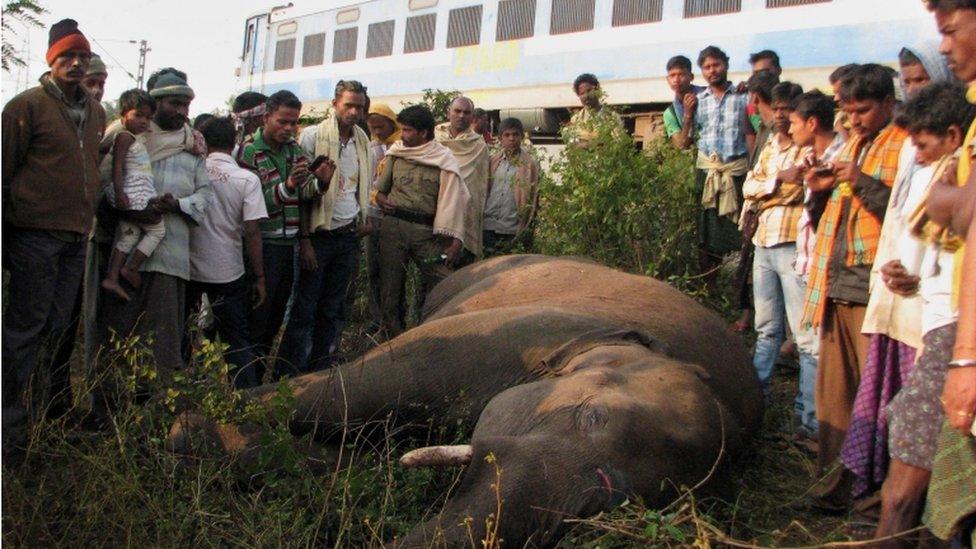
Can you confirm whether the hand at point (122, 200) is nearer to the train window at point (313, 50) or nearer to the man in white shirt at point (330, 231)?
the man in white shirt at point (330, 231)

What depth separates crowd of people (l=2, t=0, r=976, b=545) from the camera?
3.90 meters

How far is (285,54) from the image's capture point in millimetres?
29656

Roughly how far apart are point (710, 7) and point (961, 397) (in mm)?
15067

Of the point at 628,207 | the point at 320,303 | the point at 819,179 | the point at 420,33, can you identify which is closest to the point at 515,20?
the point at 420,33

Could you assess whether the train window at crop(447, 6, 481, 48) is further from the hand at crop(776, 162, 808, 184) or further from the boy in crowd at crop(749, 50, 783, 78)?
the hand at crop(776, 162, 808, 184)

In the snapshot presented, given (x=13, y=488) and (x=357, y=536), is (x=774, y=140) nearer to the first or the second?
(x=357, y=536)

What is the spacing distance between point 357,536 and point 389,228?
4.46 meters

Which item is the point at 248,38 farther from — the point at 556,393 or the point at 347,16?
the point at 556,393

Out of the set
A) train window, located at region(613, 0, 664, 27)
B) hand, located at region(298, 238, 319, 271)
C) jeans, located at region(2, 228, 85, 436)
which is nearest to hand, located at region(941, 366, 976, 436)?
jeans, located at region(2, 228, 85, 436)

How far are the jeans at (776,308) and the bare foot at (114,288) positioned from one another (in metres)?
3.54

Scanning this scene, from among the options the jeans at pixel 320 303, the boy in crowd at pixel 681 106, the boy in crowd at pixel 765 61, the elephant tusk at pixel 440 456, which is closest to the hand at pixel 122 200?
the jeans at pixel 320 303

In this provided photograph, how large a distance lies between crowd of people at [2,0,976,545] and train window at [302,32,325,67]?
1968 centimetres

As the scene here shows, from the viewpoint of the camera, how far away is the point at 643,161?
8539 mm

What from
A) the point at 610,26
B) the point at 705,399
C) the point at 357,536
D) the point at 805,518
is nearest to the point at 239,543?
the point at 357,536
